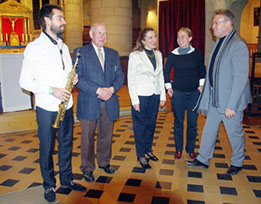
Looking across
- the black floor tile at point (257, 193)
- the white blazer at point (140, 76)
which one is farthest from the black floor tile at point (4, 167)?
the black floor tile at point (257, 193)

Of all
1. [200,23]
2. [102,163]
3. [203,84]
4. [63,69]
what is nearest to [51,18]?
[63,69]

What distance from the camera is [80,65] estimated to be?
9.09ft

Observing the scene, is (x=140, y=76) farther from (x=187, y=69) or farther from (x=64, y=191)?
(x=64, y=191)

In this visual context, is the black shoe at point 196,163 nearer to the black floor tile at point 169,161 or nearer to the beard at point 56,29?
the black floor tile at point 169,161

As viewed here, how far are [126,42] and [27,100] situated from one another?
470 cm

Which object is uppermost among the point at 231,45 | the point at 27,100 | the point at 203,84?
the point at 231,45

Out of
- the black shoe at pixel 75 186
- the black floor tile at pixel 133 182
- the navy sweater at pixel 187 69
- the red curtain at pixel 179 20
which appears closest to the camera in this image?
the black shoe at pixel 75 186

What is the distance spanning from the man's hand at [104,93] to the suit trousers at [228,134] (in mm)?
1234

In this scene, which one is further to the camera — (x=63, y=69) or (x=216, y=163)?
(x=216, y=163)

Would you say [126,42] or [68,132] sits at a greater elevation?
[126,42]

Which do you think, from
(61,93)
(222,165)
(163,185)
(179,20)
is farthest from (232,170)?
(179,20)

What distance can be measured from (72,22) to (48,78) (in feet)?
35.8

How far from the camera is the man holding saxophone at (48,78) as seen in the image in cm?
229

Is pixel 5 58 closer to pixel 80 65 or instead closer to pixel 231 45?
pixel 80 65
